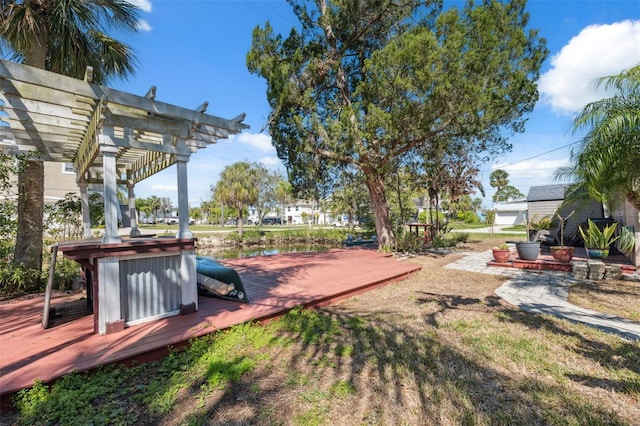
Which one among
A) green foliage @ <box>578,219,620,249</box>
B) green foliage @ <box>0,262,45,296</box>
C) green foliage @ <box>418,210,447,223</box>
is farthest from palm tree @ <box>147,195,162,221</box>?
green foliage @ <box>578,219,620,249</box>

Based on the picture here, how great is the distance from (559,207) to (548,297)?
23.9ft

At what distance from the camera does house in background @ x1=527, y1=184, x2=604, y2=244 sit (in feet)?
35.1

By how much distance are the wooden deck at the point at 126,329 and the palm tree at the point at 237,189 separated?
14757 millimetres

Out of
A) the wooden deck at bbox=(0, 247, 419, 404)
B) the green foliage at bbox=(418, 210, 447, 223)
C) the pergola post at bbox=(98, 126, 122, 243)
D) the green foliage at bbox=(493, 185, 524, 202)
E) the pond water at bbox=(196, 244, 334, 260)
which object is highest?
the green foliage at bbox=(493, 185, 524, 202)

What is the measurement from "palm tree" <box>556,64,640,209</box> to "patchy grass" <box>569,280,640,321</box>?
1766mm

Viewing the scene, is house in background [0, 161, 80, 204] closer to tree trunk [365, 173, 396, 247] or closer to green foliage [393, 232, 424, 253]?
tree trunk [365, 173, 396, 247]

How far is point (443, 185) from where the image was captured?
12.7 meters

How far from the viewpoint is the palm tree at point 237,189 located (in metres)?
19.9

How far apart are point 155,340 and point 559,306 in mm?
5505

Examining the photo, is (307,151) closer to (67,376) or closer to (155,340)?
(155,340)

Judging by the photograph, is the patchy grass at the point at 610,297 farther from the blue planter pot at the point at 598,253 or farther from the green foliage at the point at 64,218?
the green foliage at the point at 64,218

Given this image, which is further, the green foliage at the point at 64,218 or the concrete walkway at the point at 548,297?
the green foliage at the point at 64,218

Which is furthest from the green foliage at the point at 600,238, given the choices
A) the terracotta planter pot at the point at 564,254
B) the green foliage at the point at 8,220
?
the green foliage at the point at 8,220

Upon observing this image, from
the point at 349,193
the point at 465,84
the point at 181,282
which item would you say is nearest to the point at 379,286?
the point at 181,282
